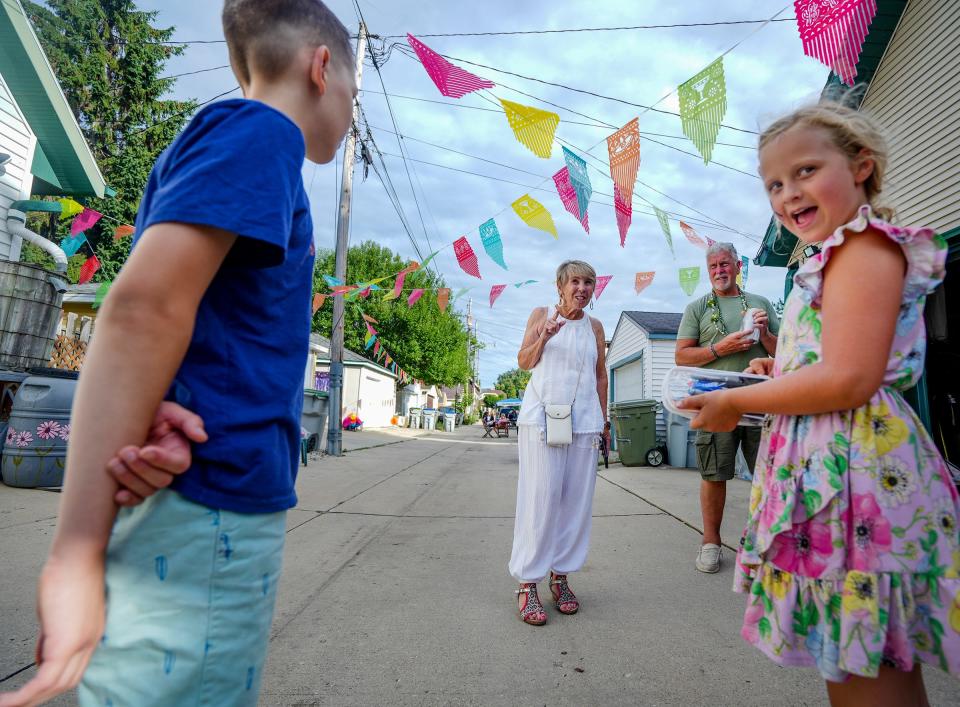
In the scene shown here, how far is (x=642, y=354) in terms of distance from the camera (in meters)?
14.5

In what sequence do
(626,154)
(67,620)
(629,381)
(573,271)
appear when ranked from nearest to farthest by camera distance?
(67,620), (573,271), (626,154), (629,381)

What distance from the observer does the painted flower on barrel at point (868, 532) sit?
0.94 metres

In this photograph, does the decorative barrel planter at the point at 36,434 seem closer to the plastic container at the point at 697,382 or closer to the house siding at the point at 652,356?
the plastic container at the point at 697,382

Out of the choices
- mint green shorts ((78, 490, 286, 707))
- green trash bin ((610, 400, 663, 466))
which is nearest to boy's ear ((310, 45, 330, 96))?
mint green shorts ((78, 490, 286, 707))

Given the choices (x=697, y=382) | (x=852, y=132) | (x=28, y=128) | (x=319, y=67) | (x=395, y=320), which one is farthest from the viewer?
(x=395, y=320)

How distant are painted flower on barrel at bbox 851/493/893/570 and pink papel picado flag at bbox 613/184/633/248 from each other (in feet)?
17.2

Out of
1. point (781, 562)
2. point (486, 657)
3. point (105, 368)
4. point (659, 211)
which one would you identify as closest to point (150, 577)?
point (105, 368)

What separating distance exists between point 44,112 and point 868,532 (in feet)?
38.6

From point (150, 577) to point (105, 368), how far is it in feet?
0.95

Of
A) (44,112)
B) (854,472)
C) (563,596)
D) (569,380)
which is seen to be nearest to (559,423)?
(569,380)

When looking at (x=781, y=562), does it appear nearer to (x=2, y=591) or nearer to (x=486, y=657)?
(x=486, y=657)

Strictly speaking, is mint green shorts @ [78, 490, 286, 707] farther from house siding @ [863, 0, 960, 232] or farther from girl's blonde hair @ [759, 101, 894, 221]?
house siding @ [863, 0, 960, 232]

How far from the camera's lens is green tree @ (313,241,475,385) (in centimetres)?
2831

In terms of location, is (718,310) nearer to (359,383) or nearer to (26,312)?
(26,312)
